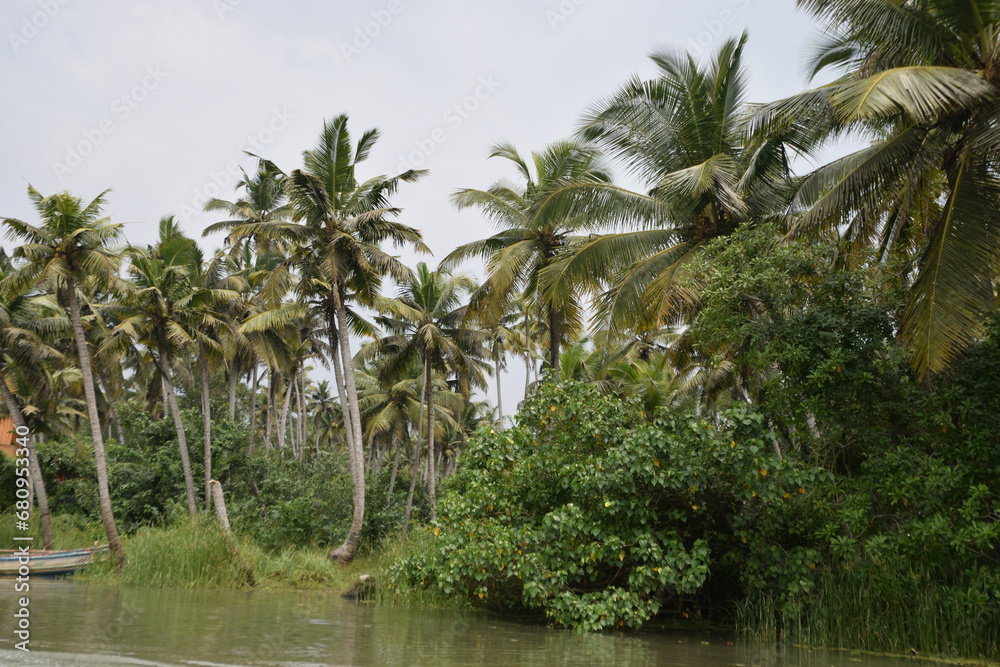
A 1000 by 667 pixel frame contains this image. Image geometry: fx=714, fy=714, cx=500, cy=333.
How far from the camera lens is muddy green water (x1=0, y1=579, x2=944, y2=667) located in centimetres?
689

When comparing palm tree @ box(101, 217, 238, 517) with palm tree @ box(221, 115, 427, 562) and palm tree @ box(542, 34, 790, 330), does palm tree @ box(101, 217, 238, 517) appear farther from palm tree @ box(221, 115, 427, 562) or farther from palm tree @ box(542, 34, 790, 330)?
palm tree @ box(542, 34, 790, 330)

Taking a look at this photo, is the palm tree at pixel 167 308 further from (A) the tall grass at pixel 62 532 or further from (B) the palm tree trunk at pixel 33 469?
(A) the tall grass at pixel 62 532

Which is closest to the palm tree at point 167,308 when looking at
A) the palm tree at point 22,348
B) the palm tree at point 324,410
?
the palm tree at point 22,348

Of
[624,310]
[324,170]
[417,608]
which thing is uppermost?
[324,170]

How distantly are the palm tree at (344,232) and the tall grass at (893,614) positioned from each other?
1239 centimetres

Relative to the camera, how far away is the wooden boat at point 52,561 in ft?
57.8

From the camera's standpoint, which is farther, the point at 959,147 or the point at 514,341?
the point at 514,341

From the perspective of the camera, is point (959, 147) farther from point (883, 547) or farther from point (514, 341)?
point (514, 341)

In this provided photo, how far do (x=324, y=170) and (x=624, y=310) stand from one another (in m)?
9.81

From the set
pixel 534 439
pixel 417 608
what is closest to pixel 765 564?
pixel 534 439

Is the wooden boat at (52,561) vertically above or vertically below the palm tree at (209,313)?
below

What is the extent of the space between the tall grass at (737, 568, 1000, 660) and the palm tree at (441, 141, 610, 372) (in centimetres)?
921

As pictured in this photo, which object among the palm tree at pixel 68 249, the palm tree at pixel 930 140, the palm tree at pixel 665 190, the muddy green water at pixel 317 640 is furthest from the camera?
the palm tree at pixel 68 249

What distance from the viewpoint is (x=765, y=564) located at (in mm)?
10703
